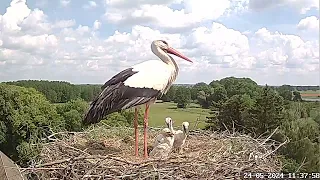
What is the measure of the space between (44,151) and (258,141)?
7.16 ft

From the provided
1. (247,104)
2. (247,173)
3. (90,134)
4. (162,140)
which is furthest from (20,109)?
(247,173)

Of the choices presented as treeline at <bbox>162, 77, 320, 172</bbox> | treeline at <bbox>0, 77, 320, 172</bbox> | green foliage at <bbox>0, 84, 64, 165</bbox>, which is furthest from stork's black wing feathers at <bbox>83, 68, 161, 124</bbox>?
green foliage at <bbox>0, 84, 64, 165</bbox>

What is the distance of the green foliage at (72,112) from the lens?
12086 mm

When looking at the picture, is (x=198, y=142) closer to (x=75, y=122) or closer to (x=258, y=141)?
(x=258, y=141)

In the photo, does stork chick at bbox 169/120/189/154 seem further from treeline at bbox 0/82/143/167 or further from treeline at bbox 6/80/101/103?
Answer: treeline at bbox 6/80/101/103

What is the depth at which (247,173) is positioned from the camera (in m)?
3.15

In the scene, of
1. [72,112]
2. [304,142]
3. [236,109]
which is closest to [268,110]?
[304,142]

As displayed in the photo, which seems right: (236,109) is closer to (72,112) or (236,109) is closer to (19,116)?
(72,112)

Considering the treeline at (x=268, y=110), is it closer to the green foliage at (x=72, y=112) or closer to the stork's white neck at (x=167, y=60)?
the green foliage at (x=72, y=112)

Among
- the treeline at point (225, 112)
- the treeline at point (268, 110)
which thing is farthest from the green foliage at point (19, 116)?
the treeline at point (268, 110)

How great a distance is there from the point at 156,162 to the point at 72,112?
10.6m

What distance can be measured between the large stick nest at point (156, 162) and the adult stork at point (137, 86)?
427 mm

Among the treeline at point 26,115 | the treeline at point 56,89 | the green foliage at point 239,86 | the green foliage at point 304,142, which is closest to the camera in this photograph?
the green foliage at point 304,142

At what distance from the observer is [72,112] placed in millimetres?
13438
